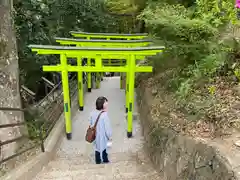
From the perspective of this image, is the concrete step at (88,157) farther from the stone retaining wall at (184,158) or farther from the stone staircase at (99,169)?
the stone retaining wall at (184,158)

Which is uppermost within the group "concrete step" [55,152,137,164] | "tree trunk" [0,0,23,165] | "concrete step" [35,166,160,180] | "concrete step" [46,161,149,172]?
"tree trunk" [0,0,23,165]

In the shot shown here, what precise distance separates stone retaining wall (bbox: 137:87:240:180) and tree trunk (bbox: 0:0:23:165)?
92.6 inches

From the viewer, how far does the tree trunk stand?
4688 mm

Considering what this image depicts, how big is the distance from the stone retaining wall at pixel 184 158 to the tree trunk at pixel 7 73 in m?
2.35

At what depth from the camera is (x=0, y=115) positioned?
4695mm

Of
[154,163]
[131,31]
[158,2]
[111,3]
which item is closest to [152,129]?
[154,163]

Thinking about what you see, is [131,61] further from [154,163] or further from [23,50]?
[23,50]

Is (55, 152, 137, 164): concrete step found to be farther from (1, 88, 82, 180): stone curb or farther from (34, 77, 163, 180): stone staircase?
(1, 88, 82, 180): stone curb

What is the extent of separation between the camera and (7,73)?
474cm

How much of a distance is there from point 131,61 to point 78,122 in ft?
8.47

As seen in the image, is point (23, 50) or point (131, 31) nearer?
point (23, 50)

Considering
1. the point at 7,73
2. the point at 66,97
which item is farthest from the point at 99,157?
the point at 7,73

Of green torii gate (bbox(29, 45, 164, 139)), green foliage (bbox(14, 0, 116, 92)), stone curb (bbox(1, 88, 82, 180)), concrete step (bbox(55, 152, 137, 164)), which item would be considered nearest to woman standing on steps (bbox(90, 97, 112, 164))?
concrete step (bbox(55, 152, 137, 164))

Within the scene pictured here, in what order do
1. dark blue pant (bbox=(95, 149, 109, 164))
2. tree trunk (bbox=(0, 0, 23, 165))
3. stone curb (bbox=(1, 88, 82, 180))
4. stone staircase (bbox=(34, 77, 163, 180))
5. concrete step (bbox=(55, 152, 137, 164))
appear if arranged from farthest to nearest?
1. concrete step (bbox=(55, 152, 137, 164))
2. dark blue pant (bbox=(95, 149, 109, 164))
3. stone staircase (bbox=(34, 77, 163, 180))
4. tree trunk (bbox=(0, 0, 23, 165))
5. stone curb (bbox=(1, 88, 82, 180))
